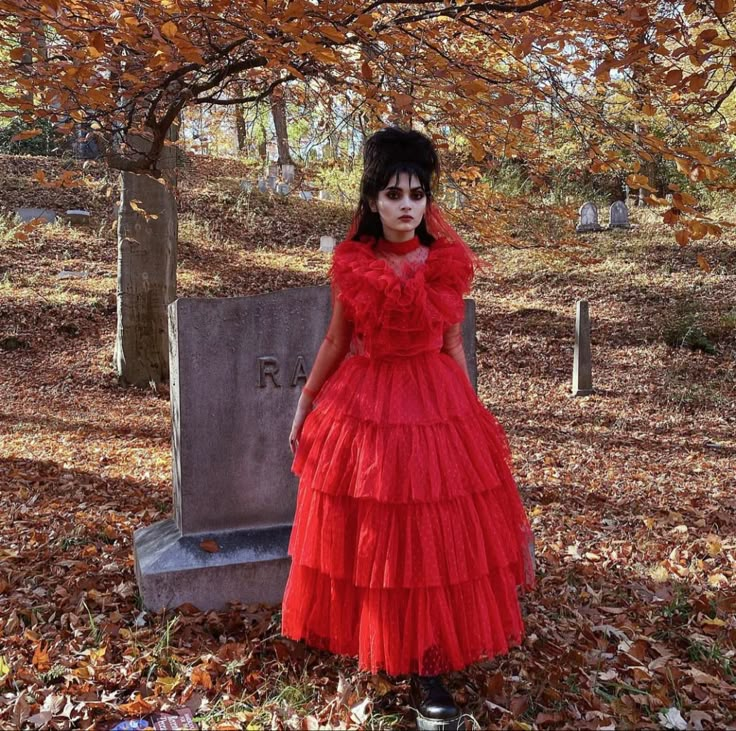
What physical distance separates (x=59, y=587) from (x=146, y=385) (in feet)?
16.6

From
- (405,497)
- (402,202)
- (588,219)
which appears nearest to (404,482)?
(405,497)

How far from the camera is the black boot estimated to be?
2.36 meters

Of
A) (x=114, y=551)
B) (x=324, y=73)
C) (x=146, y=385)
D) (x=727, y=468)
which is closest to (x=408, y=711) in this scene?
(x=114, y=551)

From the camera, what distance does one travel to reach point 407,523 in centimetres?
231

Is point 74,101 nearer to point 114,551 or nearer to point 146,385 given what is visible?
point 114,551

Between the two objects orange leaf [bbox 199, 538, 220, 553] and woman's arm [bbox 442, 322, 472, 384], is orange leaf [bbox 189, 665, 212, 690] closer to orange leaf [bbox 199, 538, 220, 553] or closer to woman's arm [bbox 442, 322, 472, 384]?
orange leaf [bbox 199, 538, 220, 553]

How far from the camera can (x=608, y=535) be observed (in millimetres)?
4504

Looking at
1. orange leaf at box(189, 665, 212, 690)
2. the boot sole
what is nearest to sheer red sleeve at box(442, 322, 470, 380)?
the boot sole

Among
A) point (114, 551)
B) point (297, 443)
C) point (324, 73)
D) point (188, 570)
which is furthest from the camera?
point (324, 73)

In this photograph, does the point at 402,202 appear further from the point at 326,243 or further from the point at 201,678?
the point at 326,243

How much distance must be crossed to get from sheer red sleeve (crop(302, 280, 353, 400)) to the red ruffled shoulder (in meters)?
0.05

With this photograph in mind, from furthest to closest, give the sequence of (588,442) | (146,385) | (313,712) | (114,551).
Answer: (146,385) → (588,442) → (114,551) → (313,712)

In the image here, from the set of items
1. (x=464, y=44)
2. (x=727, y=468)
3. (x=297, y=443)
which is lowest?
(x=727, y=468)

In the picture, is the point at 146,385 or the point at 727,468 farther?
the point at 146,385
